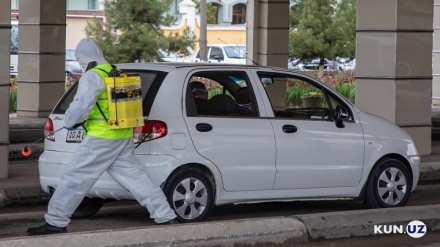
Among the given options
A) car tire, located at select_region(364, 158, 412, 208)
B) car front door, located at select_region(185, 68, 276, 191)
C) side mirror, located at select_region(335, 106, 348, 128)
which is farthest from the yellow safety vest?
car tire, located at select_region(364, 158, 412, 208)

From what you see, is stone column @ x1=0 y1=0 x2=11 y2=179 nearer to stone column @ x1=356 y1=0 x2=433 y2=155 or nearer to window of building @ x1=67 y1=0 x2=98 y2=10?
stone column @ x1=356 y1=0 x2=433 y2=155

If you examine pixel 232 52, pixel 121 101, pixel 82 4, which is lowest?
pixel 121 101

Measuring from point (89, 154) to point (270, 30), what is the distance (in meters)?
17.5

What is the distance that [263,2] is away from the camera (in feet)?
87.8

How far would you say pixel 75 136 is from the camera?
10.5 m

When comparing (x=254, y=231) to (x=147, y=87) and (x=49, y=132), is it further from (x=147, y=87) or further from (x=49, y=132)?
(x=49, y=132)

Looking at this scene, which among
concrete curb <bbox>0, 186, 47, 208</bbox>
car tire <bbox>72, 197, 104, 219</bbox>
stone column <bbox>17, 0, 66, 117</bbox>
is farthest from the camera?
stone column <bbox>17, 0, 66, 117</bbox>

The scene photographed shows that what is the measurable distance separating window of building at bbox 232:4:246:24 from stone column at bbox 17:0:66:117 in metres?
39.5

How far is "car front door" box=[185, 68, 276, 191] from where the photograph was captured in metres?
10.5

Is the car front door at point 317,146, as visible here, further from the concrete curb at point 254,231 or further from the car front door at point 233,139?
the concrete curb at point 254,231

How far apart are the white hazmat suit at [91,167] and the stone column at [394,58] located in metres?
7.48

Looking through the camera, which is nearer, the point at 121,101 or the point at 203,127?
the point at 121,101

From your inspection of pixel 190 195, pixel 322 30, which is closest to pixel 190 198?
pixel 190 195

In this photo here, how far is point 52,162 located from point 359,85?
7.31 meters
